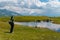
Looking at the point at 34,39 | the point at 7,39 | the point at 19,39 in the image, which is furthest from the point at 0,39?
the point at 34,39

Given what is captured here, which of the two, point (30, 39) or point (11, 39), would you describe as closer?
point (11, 39)

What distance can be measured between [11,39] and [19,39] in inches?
75.5

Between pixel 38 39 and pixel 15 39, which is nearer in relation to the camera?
pixel 15 39

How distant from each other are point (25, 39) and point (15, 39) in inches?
80.0

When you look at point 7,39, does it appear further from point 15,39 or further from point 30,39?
point 30,39

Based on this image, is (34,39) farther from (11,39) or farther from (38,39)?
(11,39)

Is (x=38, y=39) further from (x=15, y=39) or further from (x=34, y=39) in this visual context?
(x=15, y=39)

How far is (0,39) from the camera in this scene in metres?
32.7

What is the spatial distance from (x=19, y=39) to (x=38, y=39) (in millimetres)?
3858

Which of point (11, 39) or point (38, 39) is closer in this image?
point (11, 39)

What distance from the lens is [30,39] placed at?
36.1 m

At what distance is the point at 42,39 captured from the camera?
36.9 meters

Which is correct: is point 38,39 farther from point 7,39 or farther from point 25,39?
point 7,39

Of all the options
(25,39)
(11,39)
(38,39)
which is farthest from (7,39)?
(38,39)
